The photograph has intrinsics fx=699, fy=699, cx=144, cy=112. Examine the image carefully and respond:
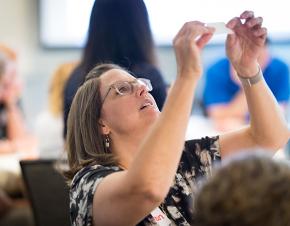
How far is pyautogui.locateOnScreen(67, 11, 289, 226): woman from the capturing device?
1312 millimetres

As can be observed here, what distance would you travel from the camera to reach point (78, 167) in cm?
157

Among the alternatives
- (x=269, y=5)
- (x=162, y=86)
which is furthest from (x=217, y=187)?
(x=269, y=5)

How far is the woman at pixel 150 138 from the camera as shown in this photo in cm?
131

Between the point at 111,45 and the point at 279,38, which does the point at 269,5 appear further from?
the point at 111,45

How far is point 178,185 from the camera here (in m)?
1.58

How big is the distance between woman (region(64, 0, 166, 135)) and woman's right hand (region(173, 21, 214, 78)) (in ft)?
2.17

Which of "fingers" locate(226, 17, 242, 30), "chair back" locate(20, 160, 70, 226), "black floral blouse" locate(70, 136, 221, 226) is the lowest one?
"chair back" locate(20, 160, 70, 226)

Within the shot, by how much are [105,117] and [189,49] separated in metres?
0.35

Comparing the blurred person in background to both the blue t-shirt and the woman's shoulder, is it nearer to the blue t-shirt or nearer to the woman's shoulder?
the blue t-shirt

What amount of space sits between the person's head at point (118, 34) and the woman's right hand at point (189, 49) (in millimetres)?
699

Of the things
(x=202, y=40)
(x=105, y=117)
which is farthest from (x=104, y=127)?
(x=202, y=40)

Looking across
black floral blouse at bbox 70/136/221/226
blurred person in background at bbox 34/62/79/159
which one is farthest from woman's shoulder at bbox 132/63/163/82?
blurred person in background at bbox 34/62/79/159

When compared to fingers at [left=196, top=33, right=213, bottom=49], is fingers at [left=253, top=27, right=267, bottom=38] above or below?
below

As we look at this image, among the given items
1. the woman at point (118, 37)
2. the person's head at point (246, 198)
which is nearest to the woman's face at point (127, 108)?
the woman at point (118, 37)
